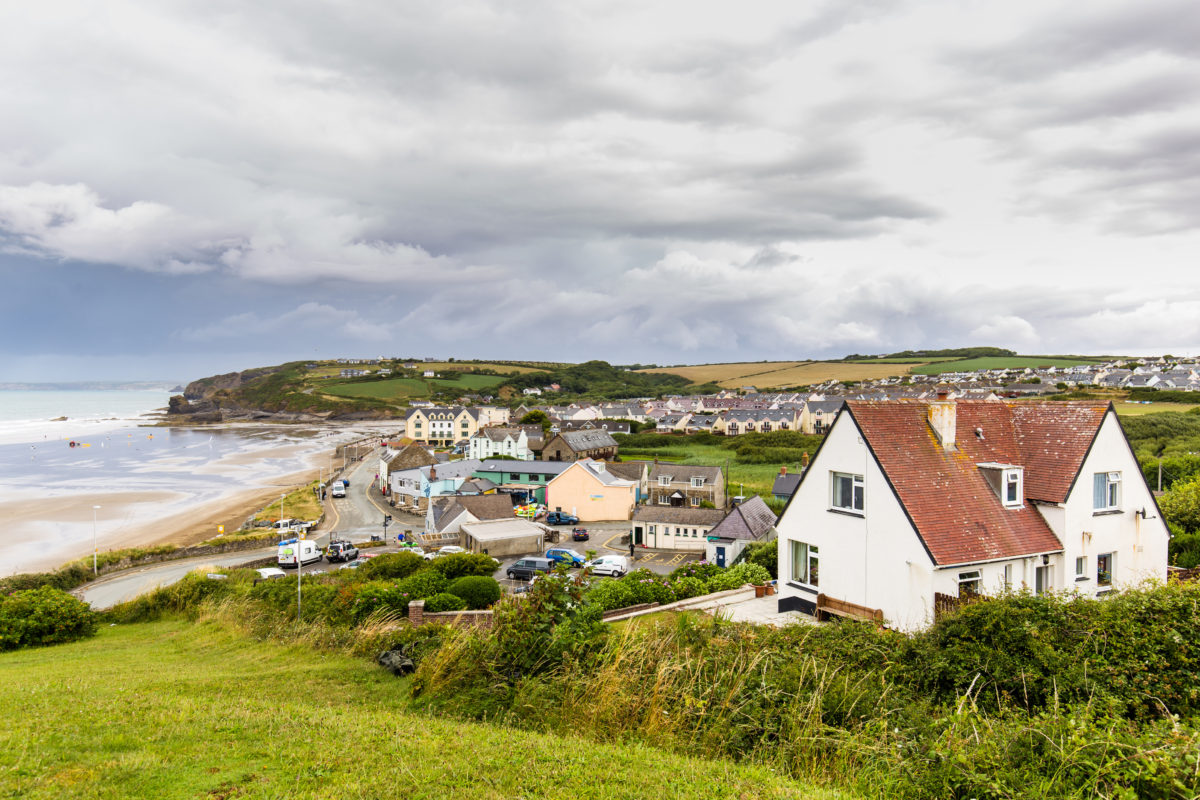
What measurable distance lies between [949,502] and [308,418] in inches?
7250

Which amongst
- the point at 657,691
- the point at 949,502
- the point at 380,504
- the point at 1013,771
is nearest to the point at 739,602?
the point at 949,502

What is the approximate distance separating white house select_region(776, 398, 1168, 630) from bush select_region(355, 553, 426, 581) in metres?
17.8

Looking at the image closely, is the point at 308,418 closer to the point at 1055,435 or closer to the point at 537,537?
the point at 537,537

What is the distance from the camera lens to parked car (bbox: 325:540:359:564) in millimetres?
41250

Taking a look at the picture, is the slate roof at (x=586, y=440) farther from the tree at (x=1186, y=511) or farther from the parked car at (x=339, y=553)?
the tree at (x=1186, y=511)

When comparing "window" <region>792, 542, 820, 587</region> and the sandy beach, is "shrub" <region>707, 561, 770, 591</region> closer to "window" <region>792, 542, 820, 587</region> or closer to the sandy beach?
"window" <region>792, 542, 820, 587</region>

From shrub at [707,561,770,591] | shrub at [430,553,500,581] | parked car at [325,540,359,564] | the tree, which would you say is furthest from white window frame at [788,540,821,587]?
parked car at [325,540,359,564]

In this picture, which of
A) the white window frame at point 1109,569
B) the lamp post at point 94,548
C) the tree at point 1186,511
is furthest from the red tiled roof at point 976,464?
the lamp post at point 94,548

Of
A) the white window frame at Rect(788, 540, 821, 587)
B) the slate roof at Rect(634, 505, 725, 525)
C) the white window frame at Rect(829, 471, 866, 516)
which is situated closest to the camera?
the white window frame at Rect(829, 471, 866, 516)

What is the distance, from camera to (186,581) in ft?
84.3

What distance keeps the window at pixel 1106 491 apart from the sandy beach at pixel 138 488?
5311 cm

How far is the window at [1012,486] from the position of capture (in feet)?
50.6

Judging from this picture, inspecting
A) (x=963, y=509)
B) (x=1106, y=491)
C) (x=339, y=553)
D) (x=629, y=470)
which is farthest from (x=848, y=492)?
(x=629, y=470)

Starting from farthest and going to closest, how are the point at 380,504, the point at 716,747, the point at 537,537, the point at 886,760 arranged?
the point at 380,504
the point at 537,537
the point at 716,747
the point at 886,760
